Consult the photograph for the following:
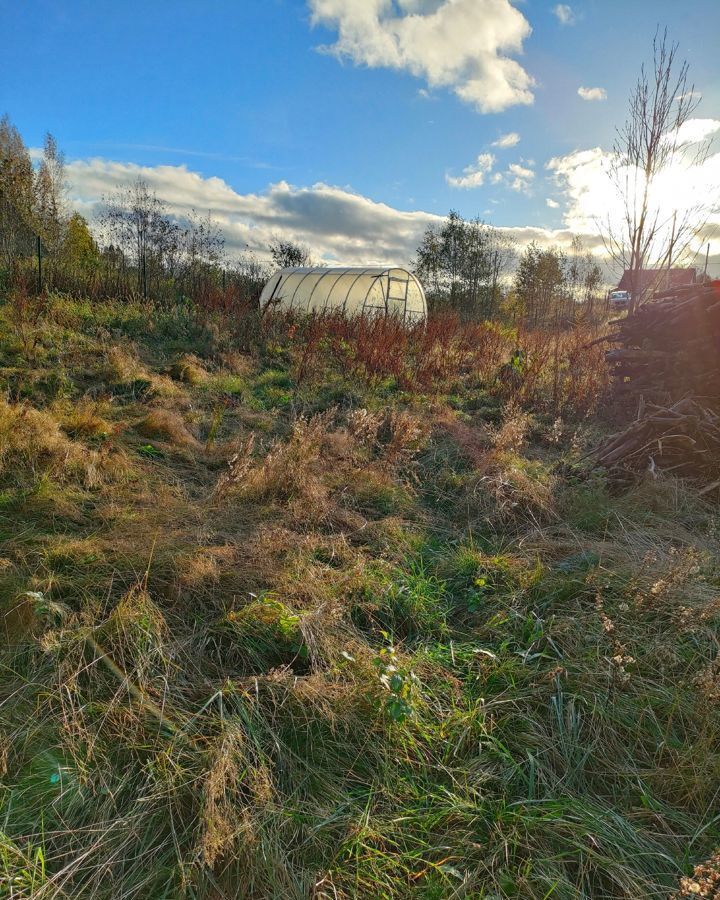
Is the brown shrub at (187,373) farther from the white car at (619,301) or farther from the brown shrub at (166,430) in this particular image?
the white car at (619,301)

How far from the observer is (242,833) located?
1.39 metres

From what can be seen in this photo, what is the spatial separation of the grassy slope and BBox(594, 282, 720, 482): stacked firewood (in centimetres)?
64

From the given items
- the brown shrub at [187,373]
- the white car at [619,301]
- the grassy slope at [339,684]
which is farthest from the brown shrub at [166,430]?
the white car at [619,301]

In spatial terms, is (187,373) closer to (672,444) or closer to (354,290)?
(672,444)

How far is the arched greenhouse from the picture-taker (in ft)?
47.8

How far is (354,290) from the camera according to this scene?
1466 centimetres

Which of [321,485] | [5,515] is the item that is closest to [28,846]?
[5,515]

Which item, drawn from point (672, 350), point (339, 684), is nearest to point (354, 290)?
point (672, 350)

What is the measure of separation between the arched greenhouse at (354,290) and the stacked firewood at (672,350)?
784 centimetres

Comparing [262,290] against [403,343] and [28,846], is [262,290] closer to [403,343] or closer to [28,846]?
[403,343]

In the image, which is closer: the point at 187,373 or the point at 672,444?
the point at 672,444

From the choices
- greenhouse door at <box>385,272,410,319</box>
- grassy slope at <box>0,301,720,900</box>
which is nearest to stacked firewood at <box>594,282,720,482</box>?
grassy slope at <box>0,301,720,900</box>

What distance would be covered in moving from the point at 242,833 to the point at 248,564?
47.9 inches

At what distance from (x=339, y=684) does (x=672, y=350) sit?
5.99 metres
